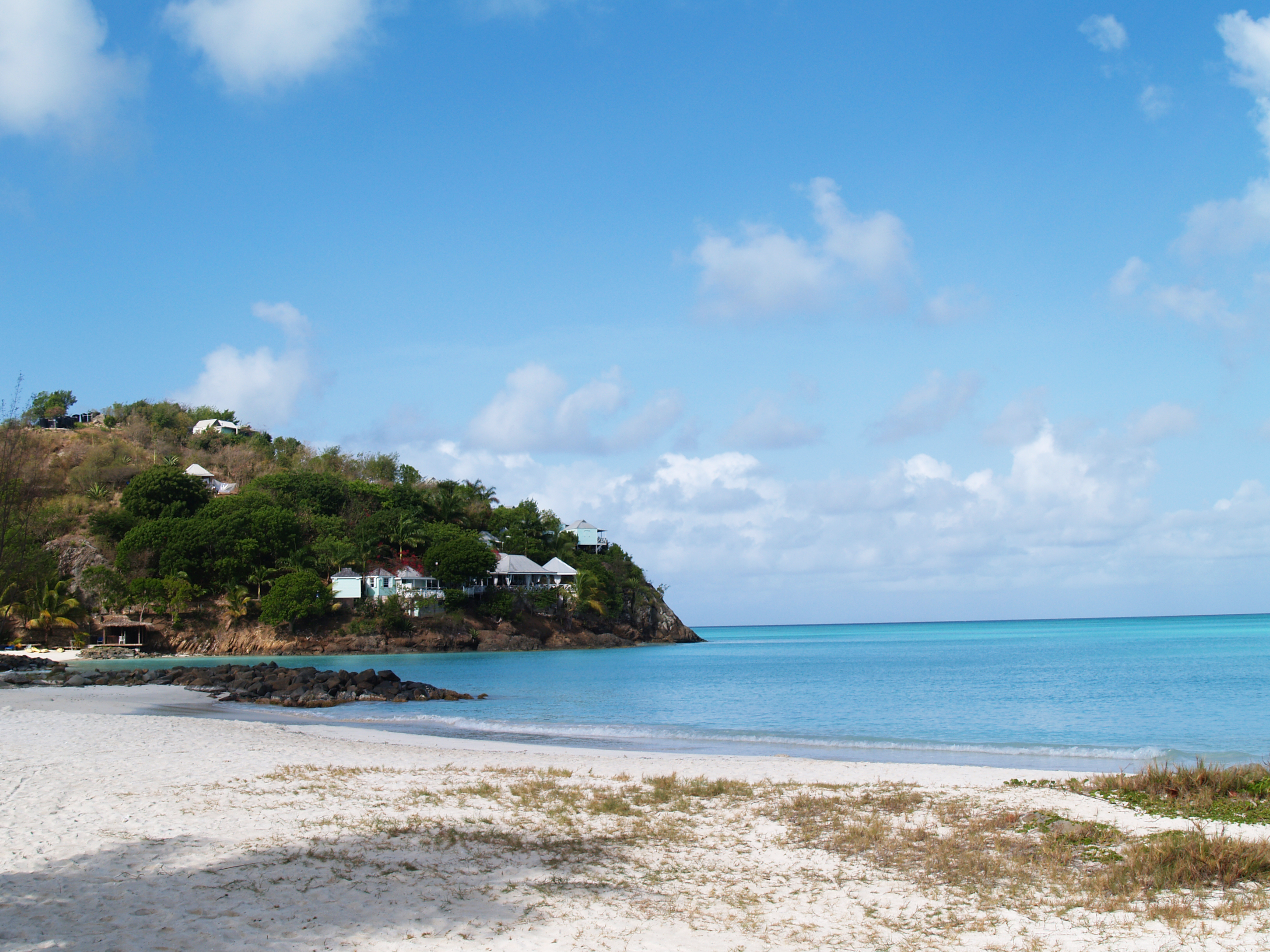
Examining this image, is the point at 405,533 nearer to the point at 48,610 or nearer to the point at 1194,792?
the point at 48,610

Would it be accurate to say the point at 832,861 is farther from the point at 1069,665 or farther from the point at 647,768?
the point at 1069,665

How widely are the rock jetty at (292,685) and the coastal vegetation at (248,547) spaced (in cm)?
1184

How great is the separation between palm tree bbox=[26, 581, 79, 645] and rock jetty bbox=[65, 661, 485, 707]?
97.8 feet

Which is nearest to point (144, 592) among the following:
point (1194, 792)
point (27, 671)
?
point (27, 671)

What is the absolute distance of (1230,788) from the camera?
486 inches

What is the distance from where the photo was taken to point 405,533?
8644 cm

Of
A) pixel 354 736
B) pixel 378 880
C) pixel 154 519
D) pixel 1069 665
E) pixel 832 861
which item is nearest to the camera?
pixel 378 880

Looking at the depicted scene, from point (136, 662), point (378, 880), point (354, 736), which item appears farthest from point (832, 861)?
point (136, 662)

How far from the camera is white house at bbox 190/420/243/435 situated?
12669 cm

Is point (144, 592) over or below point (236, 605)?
over

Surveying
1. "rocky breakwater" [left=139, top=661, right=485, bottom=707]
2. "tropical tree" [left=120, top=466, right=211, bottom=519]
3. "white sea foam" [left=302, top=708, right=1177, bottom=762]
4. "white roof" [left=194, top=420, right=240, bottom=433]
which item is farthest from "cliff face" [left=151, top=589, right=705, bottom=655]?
"white roof" [left=194, top=420, right=240, bottom=433]

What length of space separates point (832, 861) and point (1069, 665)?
184ft

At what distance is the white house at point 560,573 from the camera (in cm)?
9375

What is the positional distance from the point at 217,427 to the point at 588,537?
61.0m
